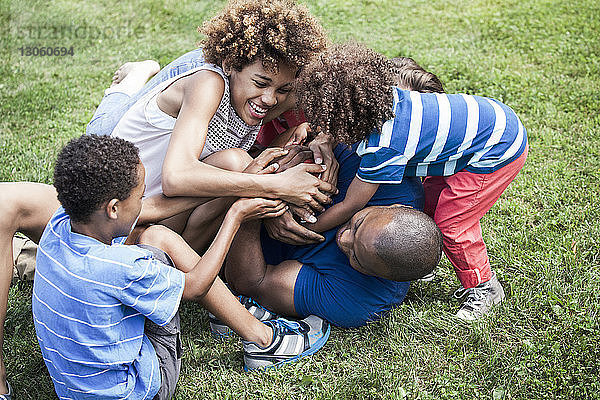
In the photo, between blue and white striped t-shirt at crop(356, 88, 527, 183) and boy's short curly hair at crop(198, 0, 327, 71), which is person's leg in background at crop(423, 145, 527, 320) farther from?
boy's short curly hair at crop(198, 0, 327, 71)

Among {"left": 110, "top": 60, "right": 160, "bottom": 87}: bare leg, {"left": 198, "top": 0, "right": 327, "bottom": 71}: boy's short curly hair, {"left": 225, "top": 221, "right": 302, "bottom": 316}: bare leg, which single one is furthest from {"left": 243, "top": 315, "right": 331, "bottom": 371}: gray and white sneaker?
{"left": 110, "top": 60, "right": 160, "bottom": 87}: bare leg

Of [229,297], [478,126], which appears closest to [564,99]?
[478,126]

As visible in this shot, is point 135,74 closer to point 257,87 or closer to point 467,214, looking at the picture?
point 257,87

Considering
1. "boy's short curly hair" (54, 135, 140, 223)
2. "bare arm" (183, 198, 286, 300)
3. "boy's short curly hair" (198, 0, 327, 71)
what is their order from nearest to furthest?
"boy's short curly hair" (54, 135, 140, 223), "bare arm" (183, 198, 286, 300), "boy's short curly hair" (198, 0, 327, 71)

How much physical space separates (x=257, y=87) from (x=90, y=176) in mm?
1153

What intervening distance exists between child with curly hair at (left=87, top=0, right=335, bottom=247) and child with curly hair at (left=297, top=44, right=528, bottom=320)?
18cm

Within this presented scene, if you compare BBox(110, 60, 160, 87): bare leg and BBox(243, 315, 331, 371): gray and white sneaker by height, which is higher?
BBox(110, 60, 160, 87): bare leg

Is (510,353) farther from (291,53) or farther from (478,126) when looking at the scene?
(291,53)

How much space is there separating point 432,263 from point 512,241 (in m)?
1.11

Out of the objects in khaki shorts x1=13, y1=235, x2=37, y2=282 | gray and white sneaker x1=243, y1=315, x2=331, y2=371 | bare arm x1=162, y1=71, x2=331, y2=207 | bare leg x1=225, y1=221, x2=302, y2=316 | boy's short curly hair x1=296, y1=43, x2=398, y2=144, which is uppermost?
boy's short curly hair x1=296, y1=43, x2=398, y2=144

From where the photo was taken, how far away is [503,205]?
161 inches

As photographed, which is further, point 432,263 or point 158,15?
point 158,15

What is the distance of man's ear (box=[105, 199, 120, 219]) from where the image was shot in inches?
95.4

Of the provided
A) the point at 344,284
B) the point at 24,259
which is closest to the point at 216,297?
the point at 344,284
